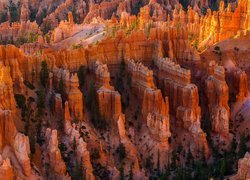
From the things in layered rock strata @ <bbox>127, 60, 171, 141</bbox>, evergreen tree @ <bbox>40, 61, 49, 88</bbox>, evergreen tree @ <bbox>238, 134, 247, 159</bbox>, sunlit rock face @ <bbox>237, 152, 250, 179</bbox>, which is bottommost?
evergreen tree @ <bbox>238, 134, 247, 159</bbox>

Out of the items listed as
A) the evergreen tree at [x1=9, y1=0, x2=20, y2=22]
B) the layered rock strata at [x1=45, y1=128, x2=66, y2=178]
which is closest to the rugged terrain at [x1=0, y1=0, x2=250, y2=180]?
the layered rock strata at [x1=45, y1=128, x2=66, y2=178]

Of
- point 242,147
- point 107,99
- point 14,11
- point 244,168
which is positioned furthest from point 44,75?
point 14,11

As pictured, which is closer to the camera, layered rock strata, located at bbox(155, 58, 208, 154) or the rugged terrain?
the rugged terrain

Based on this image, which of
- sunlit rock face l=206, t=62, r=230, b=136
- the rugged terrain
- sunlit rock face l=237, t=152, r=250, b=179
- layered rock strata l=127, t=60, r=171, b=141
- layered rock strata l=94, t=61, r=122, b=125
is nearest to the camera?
sunlit rock face l=237, t=152, r=250, b=179

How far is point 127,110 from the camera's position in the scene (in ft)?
154

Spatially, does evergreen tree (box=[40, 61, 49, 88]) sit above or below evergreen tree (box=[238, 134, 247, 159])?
above

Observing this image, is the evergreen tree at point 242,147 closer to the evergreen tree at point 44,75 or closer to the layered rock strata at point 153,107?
the layered rock strata at point 153,107

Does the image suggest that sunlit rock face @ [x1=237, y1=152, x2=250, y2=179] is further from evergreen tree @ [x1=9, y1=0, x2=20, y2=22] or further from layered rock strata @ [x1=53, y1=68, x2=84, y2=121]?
evergreen tree @ [x1=9, y1=0, x2=20, y2=22]

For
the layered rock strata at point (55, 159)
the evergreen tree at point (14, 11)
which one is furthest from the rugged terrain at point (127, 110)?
the evergreen tree at point (14, 11)

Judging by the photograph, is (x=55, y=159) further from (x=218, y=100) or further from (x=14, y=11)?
(x=14, y=11)

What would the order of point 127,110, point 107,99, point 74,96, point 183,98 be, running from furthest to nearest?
point 127,110
point 183,98
point 107,99
point 74,96

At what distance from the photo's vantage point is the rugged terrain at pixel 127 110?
1548 inches

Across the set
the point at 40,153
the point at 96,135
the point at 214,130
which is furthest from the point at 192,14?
the point at 40,153

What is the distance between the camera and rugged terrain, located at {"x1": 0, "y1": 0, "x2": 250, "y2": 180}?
129ft
